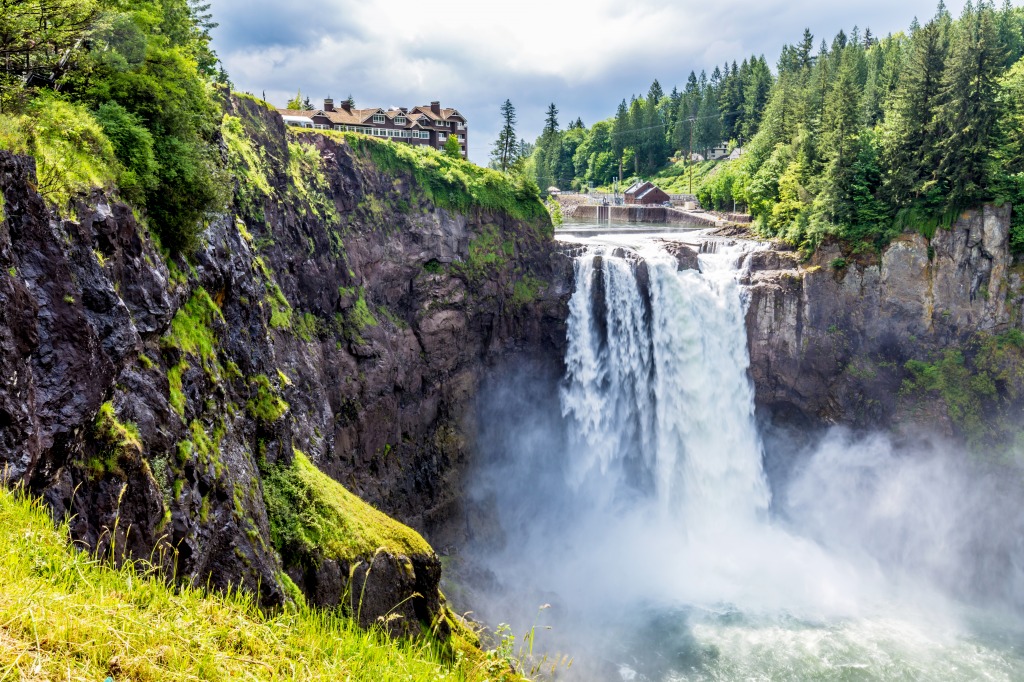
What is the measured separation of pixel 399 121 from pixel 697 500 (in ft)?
163

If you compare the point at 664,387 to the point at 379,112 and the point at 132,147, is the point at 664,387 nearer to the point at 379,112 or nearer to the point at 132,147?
the point at 132,147

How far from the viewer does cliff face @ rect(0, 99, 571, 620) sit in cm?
822

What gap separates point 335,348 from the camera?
26297 mm

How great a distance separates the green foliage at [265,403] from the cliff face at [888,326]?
27163mm

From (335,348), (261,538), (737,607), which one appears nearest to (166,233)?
(261,538)

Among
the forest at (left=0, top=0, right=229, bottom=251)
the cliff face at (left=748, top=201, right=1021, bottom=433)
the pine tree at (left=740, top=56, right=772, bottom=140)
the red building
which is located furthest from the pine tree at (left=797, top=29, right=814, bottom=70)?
the forest at (left=0, top=0, right=229, bottom=251)

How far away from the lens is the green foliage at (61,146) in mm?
9492

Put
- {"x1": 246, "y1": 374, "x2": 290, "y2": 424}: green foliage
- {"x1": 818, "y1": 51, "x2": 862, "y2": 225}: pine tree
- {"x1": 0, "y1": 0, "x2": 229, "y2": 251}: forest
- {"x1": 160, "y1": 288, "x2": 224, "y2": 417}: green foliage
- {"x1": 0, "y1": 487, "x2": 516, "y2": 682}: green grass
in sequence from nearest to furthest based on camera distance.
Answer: {"x1": 0, "y1": 487, "x2": 516, "y2": 682}: green grass
{"x1": 0, "y1": 0, "x2": 229, "y2": 251}: forest
{"x1": 160, "y1": 288, "x2": 224, "y2": 417}: green foliage
{"x1": 246, "y1": 374, "x2": 290, "y2": 424}: green foliage
{"x1": 818, "y1": 51, "x2": 862, "y2": 225}: pine tree

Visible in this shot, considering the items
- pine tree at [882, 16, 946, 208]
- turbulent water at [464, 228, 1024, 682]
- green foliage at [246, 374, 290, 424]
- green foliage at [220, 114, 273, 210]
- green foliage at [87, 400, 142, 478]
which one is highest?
pine tree at [882, 16, 946, 208]

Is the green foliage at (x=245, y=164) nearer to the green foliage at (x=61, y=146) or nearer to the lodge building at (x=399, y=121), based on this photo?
the green foliage at (x=61, y=146)

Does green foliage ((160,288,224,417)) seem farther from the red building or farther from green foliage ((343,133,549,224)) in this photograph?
the red building

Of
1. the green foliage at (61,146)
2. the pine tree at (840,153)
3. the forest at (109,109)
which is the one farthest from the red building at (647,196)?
the green foliage at (61,146)

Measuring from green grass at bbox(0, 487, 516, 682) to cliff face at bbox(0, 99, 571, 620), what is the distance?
746mm

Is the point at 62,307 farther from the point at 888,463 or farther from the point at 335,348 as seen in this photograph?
the point at 888,463
